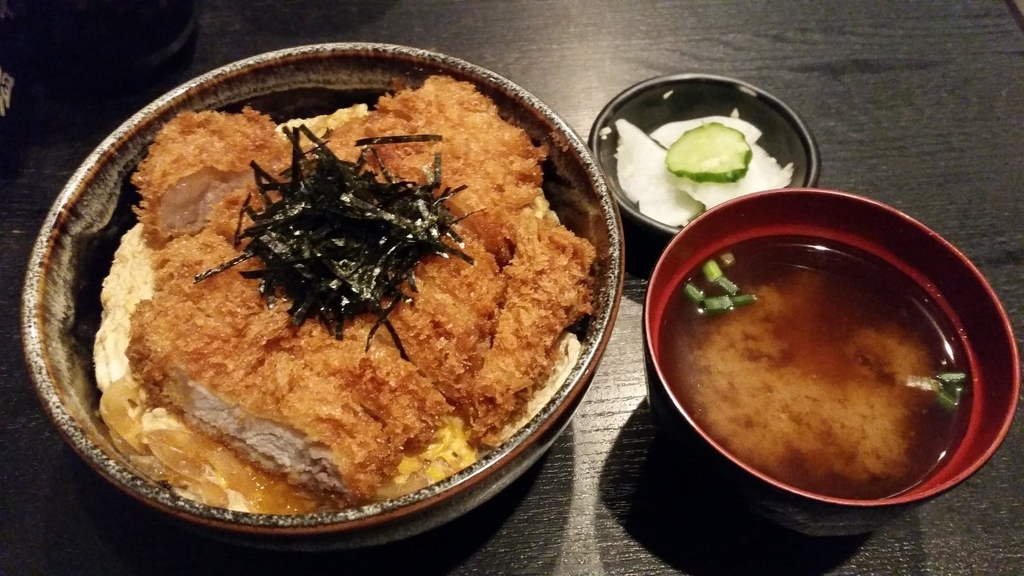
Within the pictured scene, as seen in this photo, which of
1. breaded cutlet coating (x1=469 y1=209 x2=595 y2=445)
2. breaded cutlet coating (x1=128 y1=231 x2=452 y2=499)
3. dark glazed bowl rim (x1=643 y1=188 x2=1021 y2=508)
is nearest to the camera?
dark glazed bowl rim (x1=643 y1=188 x2=1021 y2=508)

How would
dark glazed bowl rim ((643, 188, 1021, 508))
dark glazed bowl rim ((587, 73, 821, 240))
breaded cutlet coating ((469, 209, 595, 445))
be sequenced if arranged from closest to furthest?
dark glazed bowl rim ((643, 188, 1021, 508)) < breaded cutlet coating ((469, 209, 595, 445)) < dark glazed bowl rim ((587, 73, 821, 240))

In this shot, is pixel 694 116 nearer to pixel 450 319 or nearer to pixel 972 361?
pixel 972 361

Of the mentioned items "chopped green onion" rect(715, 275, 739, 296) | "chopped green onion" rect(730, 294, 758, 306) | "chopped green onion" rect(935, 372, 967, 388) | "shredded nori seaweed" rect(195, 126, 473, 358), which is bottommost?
"chopped green onion" rect(935, 372, 967, 388)

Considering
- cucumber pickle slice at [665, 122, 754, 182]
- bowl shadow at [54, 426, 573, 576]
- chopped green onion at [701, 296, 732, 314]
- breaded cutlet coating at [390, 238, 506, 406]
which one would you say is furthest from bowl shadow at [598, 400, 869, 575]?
cucumber pickle slice at [665, 122, 754, 182]

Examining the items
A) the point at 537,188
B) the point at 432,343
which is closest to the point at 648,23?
the point at 537,188

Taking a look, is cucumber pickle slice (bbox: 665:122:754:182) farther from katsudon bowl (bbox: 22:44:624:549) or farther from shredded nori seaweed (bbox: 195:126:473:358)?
shredded nori seaweed (bbox: 195:126:473:358)

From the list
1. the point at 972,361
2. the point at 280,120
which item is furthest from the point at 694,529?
the point at 280,120

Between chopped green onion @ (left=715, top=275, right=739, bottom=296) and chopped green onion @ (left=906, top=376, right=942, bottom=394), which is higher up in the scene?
chopped green onion @ (left=715, top=275, right=739, bottom=296)
